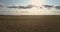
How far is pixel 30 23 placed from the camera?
1033mm

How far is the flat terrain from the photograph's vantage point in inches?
39.9

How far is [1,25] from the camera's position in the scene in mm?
1030

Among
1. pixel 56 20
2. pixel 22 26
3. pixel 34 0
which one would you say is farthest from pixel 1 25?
pixel 56 20

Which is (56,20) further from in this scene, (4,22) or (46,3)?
(4,22)

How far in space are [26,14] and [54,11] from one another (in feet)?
0.86

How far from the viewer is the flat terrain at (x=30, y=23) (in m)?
1.01

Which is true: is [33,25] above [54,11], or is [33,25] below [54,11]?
below

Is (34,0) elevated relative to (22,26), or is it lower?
elevated

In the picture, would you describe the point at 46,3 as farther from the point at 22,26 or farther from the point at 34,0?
the point at 22,26

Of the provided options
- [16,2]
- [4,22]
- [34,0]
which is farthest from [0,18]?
[34,0]

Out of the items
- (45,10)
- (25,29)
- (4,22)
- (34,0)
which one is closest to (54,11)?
(45,10)

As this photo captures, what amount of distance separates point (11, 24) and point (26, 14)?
0.16 metres

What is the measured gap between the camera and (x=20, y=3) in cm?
110

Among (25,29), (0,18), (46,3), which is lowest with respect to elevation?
(25,29)
